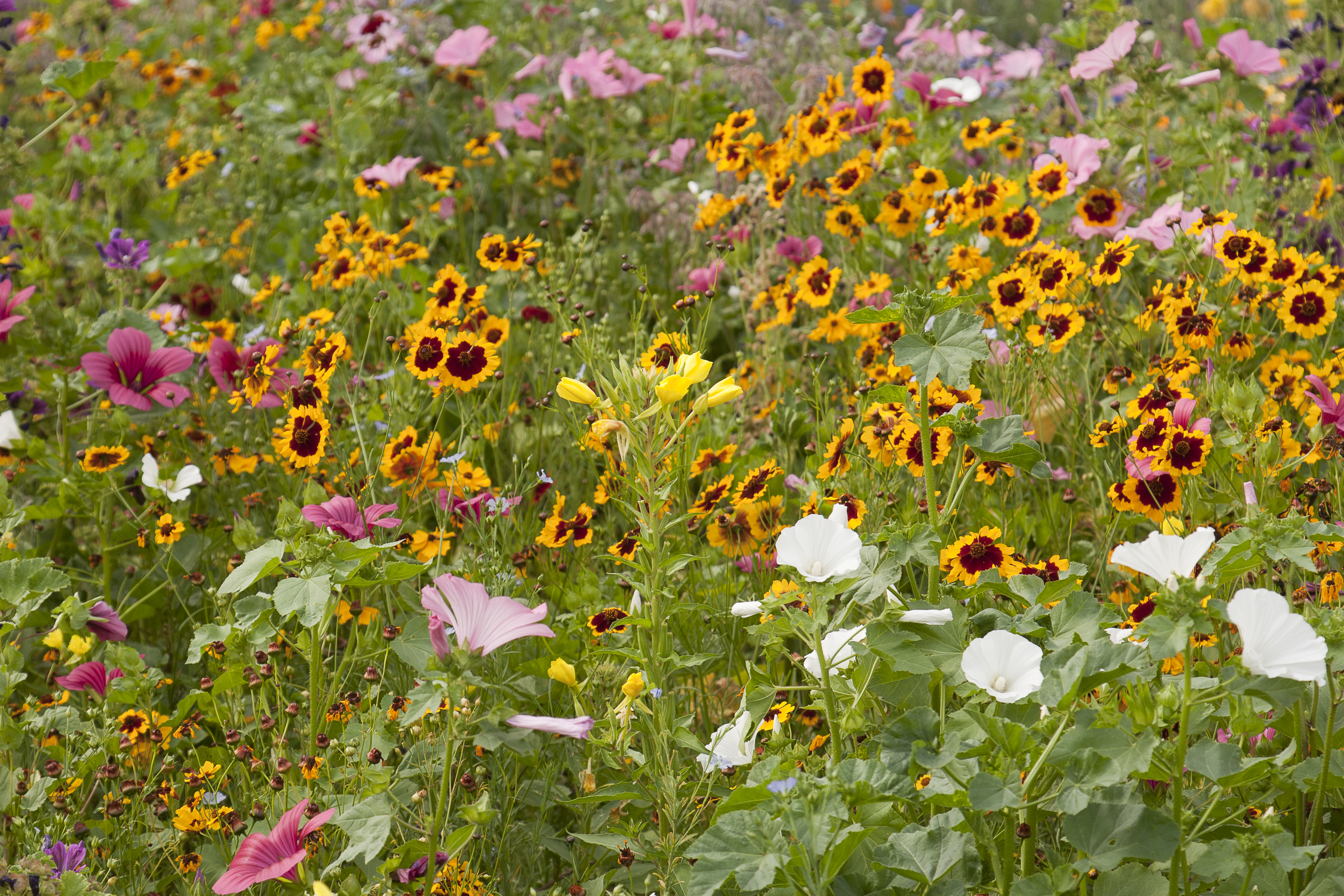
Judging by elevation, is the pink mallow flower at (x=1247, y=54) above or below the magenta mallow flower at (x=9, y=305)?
above

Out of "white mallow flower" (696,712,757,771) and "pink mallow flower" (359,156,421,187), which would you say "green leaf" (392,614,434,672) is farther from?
"pink mallow flower" (359,156,421,187)

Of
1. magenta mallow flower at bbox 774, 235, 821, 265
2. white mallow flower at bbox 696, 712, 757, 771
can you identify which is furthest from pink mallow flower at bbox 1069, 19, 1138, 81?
white mallow flower at bbox 696, 712, 757, 771

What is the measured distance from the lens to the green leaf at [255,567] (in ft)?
4.39

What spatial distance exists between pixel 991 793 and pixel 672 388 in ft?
1.88

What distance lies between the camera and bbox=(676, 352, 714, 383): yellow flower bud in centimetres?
133

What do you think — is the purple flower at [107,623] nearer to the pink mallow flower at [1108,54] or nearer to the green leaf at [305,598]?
the green leaf at [305,598]

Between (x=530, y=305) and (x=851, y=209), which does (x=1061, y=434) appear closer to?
(x=851, y=209)

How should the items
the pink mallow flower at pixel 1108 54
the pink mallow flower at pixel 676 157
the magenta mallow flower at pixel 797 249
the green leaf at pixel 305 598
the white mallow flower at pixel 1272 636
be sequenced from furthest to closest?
the pink mallow flower at pixel 676 157, the magenta mallow flower at pixel 797 249, the pink mallow flower at pixel 1108 54, the green leaf at pixel 305 598, the white mallow flower at pixel 1272 636

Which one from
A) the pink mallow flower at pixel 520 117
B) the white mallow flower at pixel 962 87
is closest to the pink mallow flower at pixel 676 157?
the pink mallow flower at pixel 520 117

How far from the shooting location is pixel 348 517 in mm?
1654

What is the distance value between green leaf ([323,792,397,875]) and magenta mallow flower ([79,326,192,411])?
1296 millimetres

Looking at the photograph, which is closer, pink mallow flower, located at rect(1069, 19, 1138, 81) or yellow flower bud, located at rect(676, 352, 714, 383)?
yellow flower bud, located at rect(676, 352, 714, 383)

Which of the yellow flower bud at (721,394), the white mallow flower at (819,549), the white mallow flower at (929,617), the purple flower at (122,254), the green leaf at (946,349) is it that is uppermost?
the green leaf at (946,349)

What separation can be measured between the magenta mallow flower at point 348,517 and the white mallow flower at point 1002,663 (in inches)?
34.6
